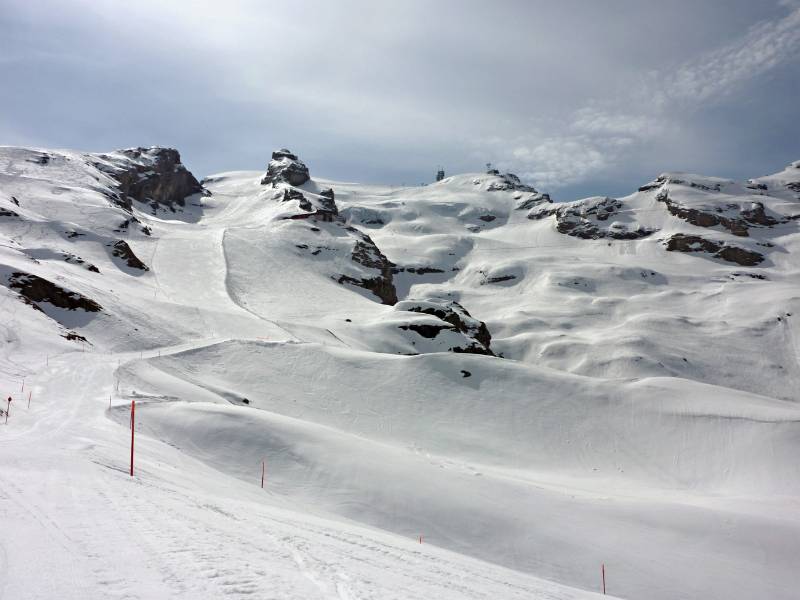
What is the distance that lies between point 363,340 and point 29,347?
30174 mm

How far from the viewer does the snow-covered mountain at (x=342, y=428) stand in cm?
826

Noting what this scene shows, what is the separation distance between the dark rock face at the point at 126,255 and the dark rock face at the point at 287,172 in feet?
311

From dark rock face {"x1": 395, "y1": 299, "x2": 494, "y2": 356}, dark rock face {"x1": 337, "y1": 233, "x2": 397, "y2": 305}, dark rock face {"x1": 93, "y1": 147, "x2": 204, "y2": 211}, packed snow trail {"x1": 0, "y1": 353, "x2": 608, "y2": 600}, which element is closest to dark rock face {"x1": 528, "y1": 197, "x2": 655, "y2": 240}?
dark rock face {"x1": 337, "y1": 233, "x2": 397, "y2": 305}

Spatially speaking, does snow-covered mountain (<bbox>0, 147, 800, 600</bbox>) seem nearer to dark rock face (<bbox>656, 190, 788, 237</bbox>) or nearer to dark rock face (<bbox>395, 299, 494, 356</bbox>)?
dark rock face (<bbox>395, 299, 494, 356</bbox>)

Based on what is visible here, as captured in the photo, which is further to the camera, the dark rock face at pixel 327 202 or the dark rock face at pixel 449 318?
the dark rock face at pixel 327 202

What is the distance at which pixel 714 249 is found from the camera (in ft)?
439

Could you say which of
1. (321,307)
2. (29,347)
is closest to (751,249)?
(321,307)

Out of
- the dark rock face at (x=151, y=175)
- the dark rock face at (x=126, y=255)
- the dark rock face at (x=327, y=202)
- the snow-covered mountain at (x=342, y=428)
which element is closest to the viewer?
the snow-covered mountain at (x=342, y=428)

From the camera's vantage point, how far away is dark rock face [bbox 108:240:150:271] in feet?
209

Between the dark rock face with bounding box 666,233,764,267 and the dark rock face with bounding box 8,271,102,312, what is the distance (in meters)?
140

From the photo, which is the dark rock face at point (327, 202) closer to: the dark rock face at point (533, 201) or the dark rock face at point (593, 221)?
the dark rock face at point (593, 221)

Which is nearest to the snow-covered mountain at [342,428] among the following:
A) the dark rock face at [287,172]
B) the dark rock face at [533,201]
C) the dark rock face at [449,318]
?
the dark rock face at [449,318]

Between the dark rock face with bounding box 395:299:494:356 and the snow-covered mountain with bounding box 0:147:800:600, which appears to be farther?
the dark rock face with bounding box 395:299:494:356

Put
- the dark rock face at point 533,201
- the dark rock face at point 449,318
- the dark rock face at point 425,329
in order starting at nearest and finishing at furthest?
the dark rock face at point 425,329 → the dark rock face at point 449,318 → the dark rock face at point 533,201
